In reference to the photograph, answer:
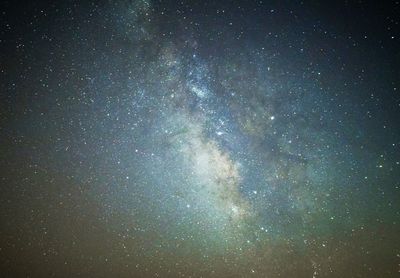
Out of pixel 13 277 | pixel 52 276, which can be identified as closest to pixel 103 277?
pixel 52 276

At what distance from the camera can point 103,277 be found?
11148 millimetres

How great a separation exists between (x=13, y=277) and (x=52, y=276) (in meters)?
2.39

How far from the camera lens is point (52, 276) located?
36.2 ft

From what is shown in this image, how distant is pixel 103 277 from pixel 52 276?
6.11ft

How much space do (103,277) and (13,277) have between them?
13.4 feet

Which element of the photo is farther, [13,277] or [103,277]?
[13,277]

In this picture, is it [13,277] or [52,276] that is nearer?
[52,276]

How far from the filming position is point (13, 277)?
39.6ft

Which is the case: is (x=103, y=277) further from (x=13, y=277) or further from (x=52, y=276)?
(x=13, y=277)
